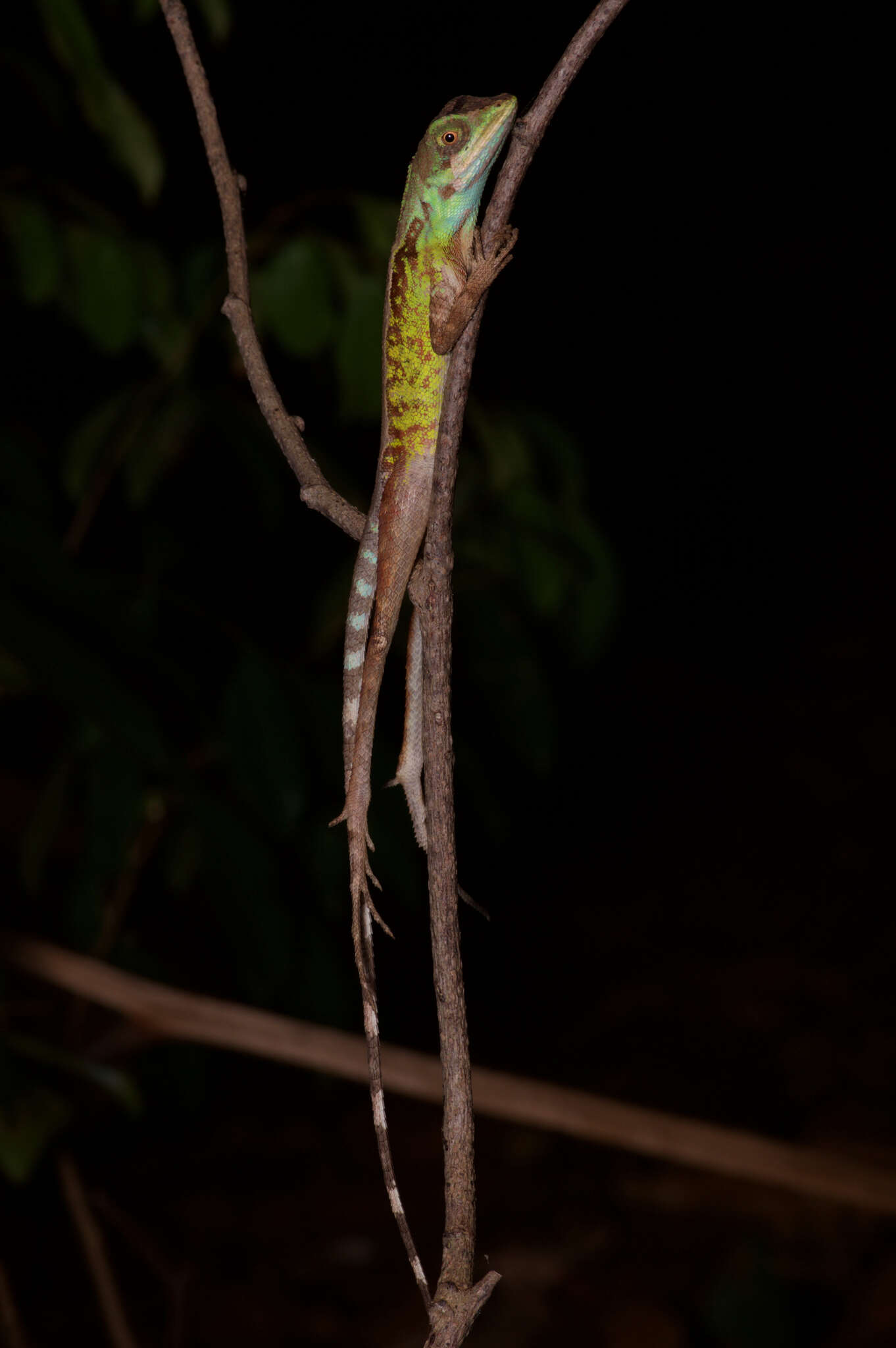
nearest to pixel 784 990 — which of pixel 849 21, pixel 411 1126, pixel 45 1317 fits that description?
pixel 411 1126

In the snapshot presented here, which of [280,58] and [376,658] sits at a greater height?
[280,58]

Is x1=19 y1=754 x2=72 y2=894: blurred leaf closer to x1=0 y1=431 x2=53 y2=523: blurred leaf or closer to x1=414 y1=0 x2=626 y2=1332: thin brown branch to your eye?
x1=0 y1=431 x2=53 y2=523: blurred leaf

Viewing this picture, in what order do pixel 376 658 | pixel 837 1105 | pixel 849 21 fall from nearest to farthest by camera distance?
1. pixel 376 658
2. pixel 837 1105
3. pixel 849 21

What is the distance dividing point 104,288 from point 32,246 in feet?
0.38

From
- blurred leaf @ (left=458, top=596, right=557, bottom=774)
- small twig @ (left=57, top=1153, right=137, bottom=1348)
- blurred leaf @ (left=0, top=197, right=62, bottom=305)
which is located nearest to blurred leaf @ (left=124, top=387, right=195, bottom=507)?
blurred leaf @ (left=0, top=197, right=62, bottom=305)

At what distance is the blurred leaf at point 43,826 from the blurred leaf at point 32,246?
0.73m

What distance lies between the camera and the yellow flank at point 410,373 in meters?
1.13

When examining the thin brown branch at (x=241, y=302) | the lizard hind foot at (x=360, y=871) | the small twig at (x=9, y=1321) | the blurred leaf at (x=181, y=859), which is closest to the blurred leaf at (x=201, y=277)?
the blurred leaf at (x=181, y=859)

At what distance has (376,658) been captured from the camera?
0.98 m

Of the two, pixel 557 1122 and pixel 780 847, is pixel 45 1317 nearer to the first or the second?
pixel 557 1122

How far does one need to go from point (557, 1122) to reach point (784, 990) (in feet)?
9.53

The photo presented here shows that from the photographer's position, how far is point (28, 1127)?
148cm

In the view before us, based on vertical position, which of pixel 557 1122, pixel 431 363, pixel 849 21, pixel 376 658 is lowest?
pixel 557 1122

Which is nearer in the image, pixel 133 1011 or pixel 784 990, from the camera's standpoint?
pixel 133 1011
